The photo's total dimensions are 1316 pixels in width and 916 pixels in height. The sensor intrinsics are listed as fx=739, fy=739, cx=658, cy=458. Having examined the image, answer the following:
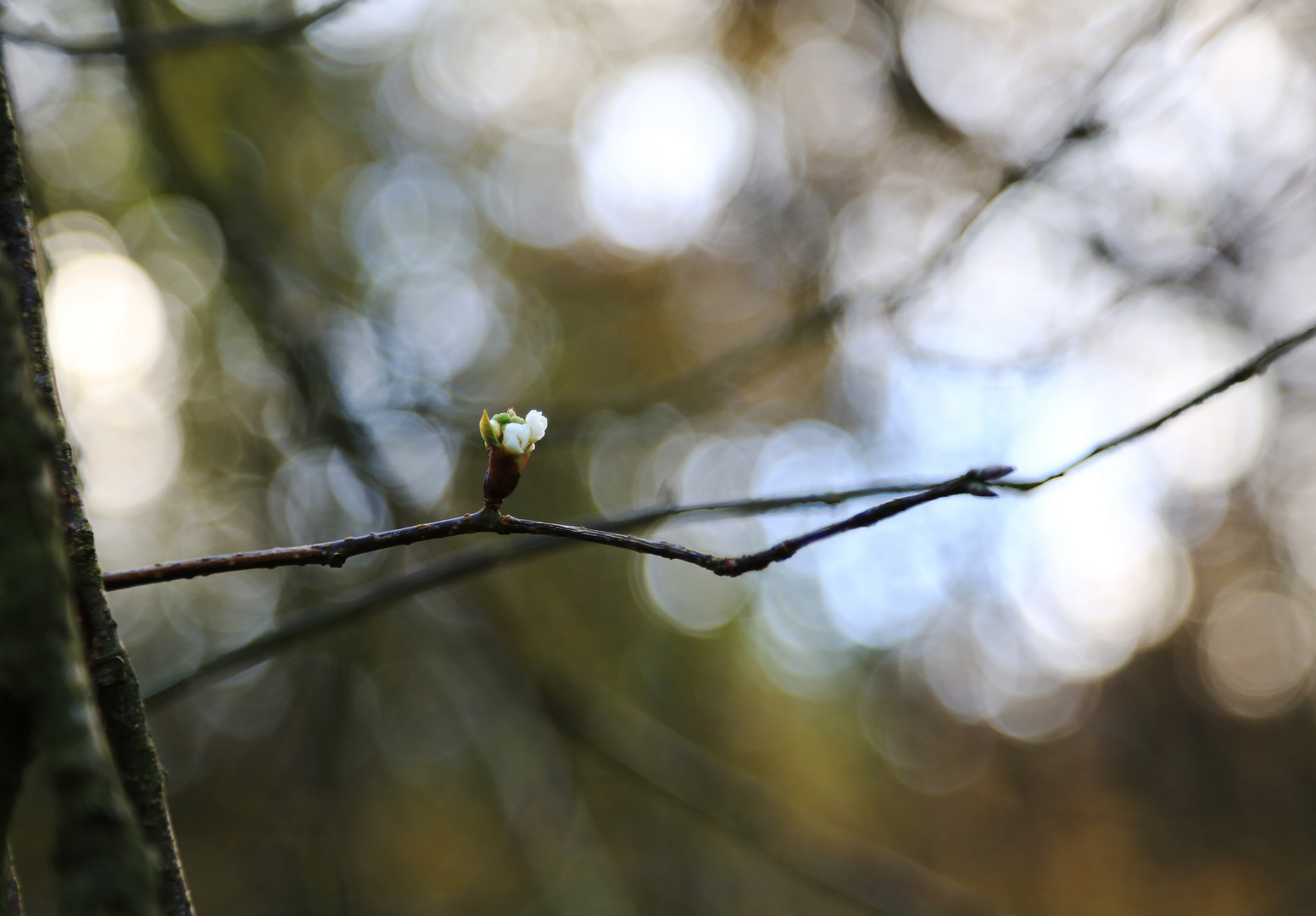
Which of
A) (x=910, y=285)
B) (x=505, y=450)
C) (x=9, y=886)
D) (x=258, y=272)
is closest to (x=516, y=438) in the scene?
(x=505, y=450)

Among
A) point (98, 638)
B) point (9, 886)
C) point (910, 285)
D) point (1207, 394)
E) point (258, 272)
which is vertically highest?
point (258, 272)

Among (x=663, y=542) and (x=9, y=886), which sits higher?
(x=663, y=542)

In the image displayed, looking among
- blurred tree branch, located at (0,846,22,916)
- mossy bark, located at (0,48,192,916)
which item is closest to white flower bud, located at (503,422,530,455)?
mossy bark, located at (0,48,192,916)

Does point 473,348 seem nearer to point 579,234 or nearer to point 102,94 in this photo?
point 579,234

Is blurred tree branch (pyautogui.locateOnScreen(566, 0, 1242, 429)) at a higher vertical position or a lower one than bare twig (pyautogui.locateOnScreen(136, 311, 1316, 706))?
higher

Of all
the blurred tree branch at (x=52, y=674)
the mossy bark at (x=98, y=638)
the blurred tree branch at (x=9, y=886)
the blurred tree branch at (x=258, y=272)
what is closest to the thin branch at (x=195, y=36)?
the blurred tree branch at (x=258, y=272)

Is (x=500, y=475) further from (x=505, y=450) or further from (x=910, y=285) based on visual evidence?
(x=910, y=285)

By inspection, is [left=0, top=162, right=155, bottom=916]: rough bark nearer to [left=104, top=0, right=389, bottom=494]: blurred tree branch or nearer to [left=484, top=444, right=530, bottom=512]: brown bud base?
[left=484, top=444, right=530, bottom=512]: brown bud base
